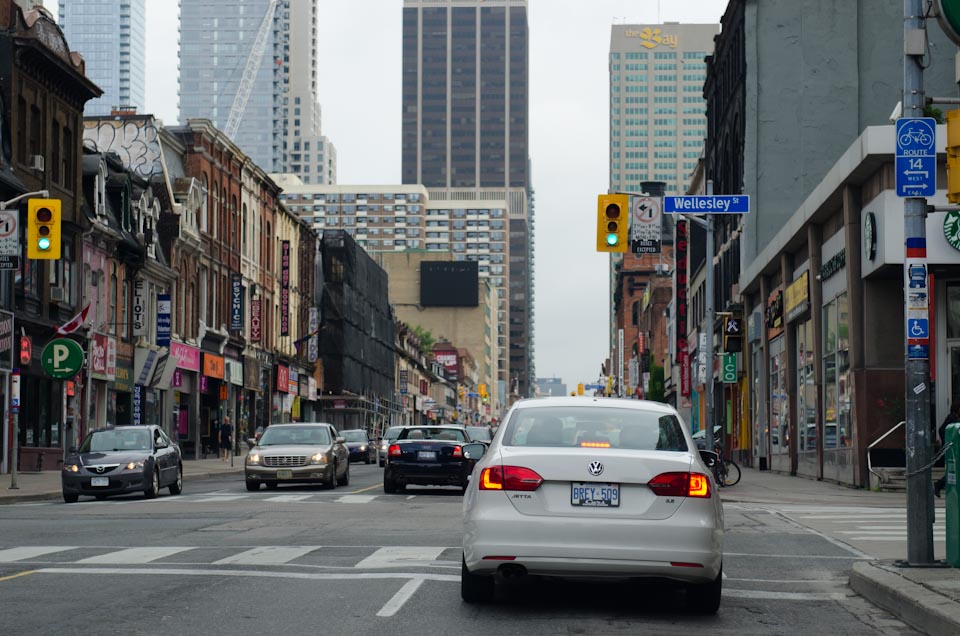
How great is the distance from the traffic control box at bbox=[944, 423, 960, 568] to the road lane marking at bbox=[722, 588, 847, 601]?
107cm

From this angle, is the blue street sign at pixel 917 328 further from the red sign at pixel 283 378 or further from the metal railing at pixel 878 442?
the red sign at pixel 283 378

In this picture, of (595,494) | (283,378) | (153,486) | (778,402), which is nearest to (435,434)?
(153,486)

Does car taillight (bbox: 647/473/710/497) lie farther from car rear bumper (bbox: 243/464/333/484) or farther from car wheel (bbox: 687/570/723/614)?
car rear bumper (bbox: 243/464/333/484)

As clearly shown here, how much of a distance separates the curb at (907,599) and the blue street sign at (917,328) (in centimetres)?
216

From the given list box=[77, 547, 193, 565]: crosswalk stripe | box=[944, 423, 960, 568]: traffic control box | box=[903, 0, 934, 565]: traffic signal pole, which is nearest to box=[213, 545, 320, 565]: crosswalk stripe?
box=[77, 547, 193, 565]: crosswalk stripe

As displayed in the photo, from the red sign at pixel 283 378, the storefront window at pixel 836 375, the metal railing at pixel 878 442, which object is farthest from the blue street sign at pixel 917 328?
the red sign at pixel 283 378

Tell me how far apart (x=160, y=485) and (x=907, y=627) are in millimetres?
19666

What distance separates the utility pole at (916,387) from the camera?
12477 mm

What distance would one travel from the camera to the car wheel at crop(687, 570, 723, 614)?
10328 mm

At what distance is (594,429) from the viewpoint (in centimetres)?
1056

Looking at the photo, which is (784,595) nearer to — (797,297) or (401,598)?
(401,598)

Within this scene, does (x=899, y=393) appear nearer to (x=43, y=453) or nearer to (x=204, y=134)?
(x=43, y=453)

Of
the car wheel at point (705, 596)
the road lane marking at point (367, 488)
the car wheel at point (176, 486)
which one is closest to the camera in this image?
the car wheel at point (705, 596)

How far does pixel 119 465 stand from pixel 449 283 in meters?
158
